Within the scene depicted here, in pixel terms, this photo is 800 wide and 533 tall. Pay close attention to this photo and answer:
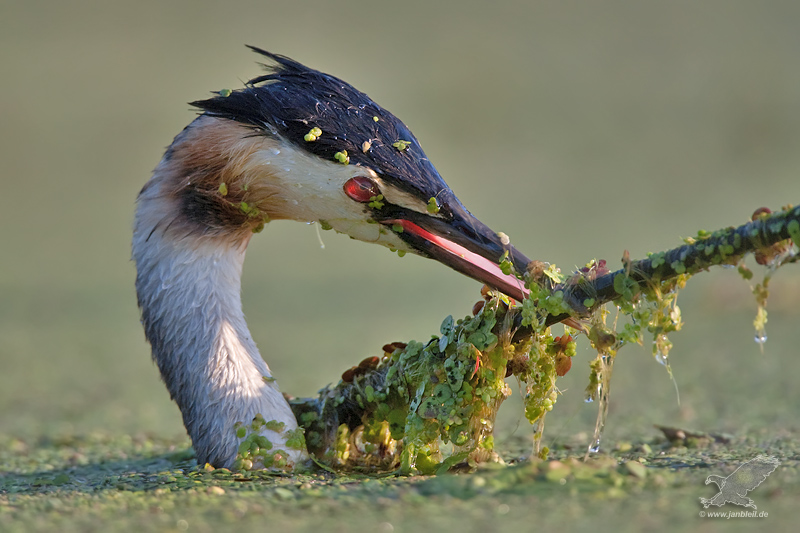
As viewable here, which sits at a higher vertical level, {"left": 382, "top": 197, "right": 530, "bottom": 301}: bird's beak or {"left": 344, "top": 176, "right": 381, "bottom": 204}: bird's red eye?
{"left": 344, "top": 176, "right": 381, "bottom": 204}: bird's red eye

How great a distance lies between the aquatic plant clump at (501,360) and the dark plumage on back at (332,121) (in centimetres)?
46

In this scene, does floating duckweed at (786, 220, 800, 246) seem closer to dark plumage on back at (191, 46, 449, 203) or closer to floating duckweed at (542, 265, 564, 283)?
floating duckweed at (542, 265, 564, 283)

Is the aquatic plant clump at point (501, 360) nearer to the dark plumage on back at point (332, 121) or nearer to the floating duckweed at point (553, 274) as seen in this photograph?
the floating duckweed at point (553, 274)

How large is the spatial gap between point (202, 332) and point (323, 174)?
0.71 meters

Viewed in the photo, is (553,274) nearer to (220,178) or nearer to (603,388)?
(603,388)

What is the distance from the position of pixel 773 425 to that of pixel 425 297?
492 cm

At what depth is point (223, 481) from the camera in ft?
9.40

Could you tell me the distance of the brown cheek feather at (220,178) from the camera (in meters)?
3.15

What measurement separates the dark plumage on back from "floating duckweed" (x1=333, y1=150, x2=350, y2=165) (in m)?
0.01

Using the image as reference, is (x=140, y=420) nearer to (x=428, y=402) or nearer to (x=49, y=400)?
(x=49, y=400)

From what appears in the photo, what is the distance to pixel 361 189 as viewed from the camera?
296 cm

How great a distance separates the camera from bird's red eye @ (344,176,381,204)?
295 cm

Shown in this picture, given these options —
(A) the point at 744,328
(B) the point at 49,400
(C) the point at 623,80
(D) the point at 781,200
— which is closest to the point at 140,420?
(B) the point at 49,400

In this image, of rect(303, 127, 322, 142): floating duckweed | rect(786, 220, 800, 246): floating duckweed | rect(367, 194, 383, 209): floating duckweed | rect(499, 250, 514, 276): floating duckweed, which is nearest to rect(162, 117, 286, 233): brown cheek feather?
rect(303, 127, 322, 142): floating duckweed
